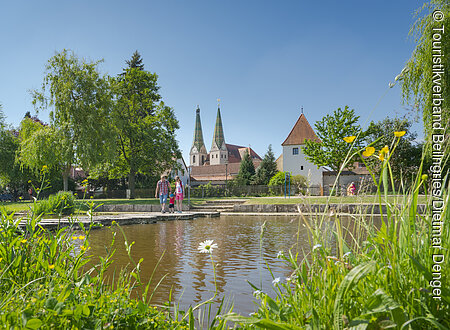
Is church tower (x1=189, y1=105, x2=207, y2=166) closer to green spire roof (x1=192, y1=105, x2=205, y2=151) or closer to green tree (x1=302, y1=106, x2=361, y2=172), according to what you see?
green spire roof (x1=192, y1=105, x2=205, y2=151)

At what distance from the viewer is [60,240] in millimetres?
2912

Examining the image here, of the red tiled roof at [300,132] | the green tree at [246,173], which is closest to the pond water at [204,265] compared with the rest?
the green tree at [246,173]

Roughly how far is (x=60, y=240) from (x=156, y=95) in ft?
95.6

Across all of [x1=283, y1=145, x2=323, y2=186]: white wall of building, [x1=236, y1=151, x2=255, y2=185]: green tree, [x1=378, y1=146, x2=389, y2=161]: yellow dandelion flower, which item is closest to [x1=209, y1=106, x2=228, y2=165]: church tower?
[x1=236, y1=151, x2=255, y2=185]: green tree

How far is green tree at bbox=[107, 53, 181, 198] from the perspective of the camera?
27.9m

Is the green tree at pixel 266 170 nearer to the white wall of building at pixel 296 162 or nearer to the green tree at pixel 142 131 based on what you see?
the white wall of building at pixel 296 162

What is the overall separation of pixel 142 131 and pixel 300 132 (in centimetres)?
3215

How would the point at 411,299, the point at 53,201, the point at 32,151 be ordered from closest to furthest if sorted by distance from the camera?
1. the point at 411,299
2. the point at 53,201
3. the point at 32,151

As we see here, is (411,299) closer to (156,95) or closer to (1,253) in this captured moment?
(1,253)

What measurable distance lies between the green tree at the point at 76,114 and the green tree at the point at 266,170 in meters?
Result: 30.0

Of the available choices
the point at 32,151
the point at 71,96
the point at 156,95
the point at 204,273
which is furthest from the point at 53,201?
the point at 156,95

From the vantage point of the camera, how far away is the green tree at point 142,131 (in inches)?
1097

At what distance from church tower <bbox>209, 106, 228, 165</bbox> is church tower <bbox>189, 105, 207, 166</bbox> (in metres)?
4.72

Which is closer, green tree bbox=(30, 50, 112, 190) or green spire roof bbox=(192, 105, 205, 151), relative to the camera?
green tree bbox=(30, 50, 112, 190)
